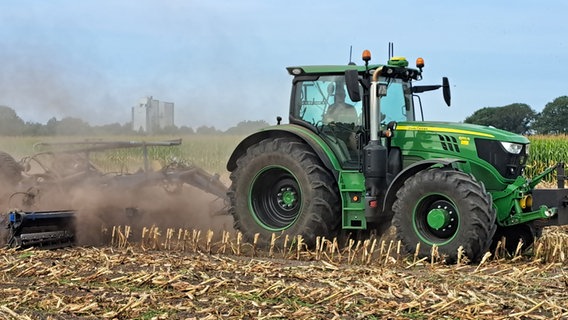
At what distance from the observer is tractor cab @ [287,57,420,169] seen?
10016 millimetres

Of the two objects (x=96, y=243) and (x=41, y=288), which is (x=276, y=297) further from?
(x=96, y=243)

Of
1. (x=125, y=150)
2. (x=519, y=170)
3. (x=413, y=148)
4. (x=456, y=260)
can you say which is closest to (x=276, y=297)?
(x=456, y=260)

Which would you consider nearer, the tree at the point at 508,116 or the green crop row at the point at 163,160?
the green crop row at the point at 163,160

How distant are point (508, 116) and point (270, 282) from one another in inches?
1916

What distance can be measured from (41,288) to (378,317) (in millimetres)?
3218

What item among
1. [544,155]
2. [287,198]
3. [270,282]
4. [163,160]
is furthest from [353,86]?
[544,155]

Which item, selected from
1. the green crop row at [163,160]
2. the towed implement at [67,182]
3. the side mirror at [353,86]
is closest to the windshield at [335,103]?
the side mirror at [353,86]

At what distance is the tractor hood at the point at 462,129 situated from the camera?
31.8 ft

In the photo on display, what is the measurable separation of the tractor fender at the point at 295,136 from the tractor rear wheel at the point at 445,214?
1.02m

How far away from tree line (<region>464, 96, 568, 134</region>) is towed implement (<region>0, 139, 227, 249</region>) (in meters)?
36.8

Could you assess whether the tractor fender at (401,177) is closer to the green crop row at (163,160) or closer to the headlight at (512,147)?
the headlight at (512,147)

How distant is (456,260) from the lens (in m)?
8.96

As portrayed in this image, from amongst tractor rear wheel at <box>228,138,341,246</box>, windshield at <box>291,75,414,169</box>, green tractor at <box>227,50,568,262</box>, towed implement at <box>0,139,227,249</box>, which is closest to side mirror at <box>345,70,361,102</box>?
green tractor at <box>227,50,568,262</box>

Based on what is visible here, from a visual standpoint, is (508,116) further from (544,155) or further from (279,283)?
(279,283)
